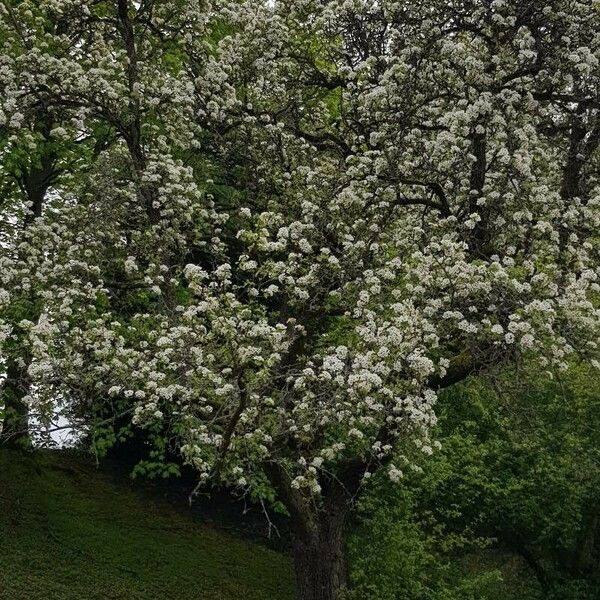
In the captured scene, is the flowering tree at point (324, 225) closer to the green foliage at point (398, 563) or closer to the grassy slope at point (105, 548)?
the green foliage at point (398, 563)

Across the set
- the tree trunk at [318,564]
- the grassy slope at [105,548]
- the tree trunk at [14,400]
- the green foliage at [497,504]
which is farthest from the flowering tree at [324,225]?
the grassy slope at [105,548]

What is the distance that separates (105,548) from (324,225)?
11.2 metres

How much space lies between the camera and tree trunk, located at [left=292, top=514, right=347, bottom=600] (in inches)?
549

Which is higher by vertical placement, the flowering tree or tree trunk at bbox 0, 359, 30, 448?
the flowering tree

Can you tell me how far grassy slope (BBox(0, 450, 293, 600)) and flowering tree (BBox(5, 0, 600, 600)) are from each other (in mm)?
5721

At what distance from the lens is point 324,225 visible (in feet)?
44.5

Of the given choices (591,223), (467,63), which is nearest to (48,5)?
(467,63)

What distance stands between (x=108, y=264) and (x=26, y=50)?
4.46m

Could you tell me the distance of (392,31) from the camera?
13.8 metres

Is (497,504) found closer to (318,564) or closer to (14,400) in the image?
(318,564)

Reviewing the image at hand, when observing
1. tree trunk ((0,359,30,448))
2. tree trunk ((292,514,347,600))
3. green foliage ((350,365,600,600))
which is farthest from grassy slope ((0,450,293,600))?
tree trunk ((292,514,347,600))

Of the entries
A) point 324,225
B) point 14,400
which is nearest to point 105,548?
point 14,400

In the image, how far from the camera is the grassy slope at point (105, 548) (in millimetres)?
17531

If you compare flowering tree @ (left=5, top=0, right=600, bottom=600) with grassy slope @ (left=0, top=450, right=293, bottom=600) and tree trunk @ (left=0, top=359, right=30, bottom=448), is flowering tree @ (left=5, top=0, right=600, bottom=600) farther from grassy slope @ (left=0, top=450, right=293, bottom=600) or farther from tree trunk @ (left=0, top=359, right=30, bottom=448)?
grassy slope @ (left=0, top=450, right=293, bottom=600)
